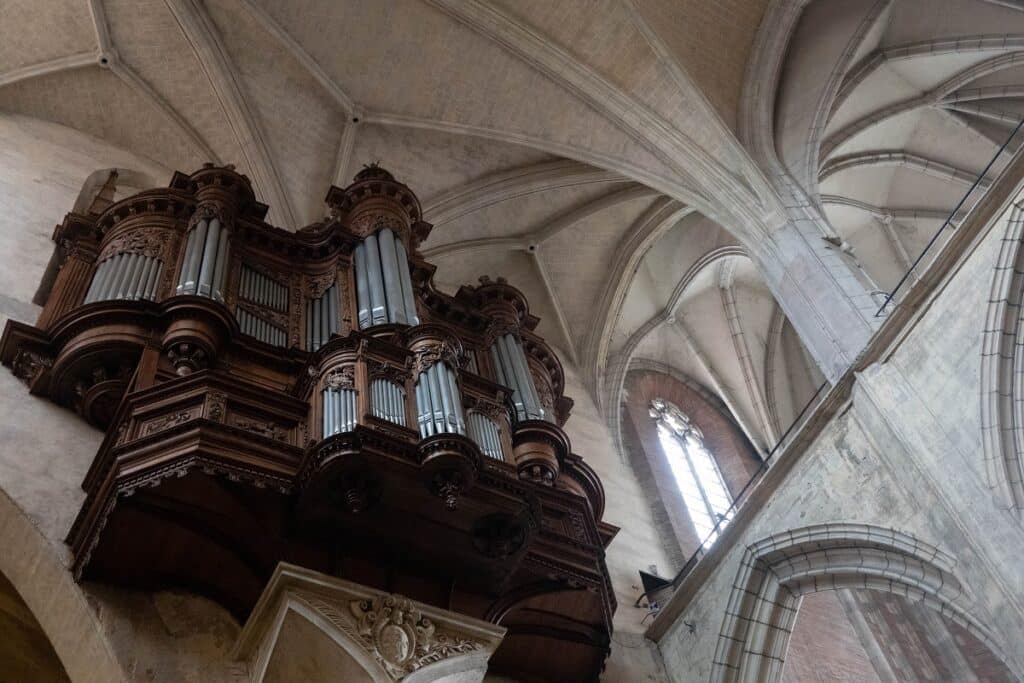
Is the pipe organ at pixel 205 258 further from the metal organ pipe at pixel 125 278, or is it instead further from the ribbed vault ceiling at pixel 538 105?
the ribbed vault ceiling at pixel 538 105

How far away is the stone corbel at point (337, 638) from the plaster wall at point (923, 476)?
388 centimetres

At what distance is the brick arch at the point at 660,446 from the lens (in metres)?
13.1

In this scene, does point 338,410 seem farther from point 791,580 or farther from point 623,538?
point 623,538

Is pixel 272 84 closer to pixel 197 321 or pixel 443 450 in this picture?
pixel 197 321

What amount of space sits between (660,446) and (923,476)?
726 centimetres

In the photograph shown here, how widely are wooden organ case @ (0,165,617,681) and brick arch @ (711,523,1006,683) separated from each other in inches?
64.3

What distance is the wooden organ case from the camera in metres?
6.12

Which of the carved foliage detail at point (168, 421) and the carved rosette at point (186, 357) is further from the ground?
the carved rosette at point (186, 357)

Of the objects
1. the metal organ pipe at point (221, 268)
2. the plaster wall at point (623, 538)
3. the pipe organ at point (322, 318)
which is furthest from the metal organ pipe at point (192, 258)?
the plaster wall at point (623, 538)

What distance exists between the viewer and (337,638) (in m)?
6.01

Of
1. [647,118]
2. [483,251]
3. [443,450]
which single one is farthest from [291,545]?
[483,251]

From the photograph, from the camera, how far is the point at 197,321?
24.1 feet

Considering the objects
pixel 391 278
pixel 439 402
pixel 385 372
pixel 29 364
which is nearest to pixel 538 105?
pixel 391 278

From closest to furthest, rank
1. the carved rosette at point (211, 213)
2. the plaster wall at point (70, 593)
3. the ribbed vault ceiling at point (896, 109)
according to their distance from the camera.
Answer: the plaster wall at point (70, 593) < the carved rosette at point (211, 213) < the ribbed vault ceiling at point (896, 109)
